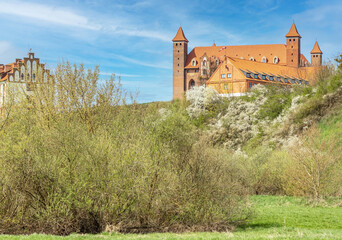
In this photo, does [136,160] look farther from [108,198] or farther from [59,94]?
[59,94]

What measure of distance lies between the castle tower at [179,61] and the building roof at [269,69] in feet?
47.3

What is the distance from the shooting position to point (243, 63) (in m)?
77.1

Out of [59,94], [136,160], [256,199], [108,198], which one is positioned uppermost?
[59,94]

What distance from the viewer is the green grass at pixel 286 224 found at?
548 inches

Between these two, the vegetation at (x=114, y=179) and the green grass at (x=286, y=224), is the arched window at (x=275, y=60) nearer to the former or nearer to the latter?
the green grass at (x=286, y=224)

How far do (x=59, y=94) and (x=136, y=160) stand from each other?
438 inches

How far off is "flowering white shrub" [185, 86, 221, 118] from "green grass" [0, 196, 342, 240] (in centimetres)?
3561

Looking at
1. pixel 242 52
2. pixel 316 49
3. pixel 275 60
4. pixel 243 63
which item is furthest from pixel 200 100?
pixel 316 49

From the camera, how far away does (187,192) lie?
17.3 m

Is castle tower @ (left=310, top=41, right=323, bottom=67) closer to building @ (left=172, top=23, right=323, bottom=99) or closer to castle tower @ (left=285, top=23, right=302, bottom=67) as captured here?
building @ (left=172, top=23, right=323, bottom=99)

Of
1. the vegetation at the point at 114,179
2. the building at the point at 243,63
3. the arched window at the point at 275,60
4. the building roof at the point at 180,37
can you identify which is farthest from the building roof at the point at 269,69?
the vegetation at the point at 114,179

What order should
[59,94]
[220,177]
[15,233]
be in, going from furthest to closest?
[59,94] → [220,177] → [15,233]

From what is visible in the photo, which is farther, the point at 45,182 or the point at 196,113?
the point at 196,113

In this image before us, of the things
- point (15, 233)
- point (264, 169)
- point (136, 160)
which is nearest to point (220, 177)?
point (136, 160)
